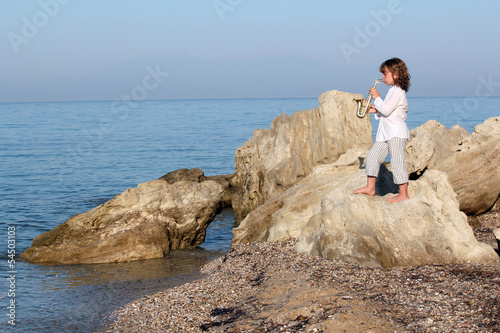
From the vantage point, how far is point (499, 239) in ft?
27.3

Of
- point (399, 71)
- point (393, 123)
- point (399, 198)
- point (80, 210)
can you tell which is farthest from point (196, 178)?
point (399, 71)

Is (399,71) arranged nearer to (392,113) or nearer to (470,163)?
(392,113)

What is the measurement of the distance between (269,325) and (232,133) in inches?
1867

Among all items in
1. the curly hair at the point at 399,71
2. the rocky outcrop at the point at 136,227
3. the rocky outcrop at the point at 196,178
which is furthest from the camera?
the rocky outcrop at the point at 196,178

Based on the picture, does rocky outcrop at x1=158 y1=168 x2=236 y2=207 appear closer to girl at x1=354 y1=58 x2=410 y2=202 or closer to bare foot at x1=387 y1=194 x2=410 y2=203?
bare foot at x1=387 y1=194 x2=410 y2=203

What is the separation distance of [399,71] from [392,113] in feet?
2.25

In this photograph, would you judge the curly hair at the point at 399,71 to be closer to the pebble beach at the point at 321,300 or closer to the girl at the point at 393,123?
the girl at the point at 393,123

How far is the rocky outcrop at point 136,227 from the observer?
1334 cm

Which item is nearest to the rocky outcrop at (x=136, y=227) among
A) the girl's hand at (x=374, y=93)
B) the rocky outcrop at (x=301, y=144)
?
the rocky outcrop at (x=301, y=144)

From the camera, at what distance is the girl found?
8438 mm

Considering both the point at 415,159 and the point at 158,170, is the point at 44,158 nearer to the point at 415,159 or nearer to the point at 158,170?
the point at 158,170

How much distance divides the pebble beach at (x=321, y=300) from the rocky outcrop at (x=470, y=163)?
227 cm

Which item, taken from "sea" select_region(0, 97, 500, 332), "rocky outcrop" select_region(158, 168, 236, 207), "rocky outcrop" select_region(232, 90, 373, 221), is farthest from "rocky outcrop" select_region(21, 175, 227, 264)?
"rocky outcrop" select_region(158, 168, 236, 207)

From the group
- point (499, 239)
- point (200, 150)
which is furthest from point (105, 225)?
point (200, 150)
